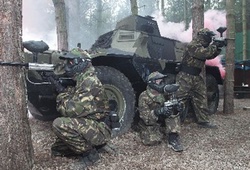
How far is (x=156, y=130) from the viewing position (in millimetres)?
5352

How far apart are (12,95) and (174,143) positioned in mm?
2737

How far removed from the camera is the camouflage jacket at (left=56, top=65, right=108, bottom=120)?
4043mm

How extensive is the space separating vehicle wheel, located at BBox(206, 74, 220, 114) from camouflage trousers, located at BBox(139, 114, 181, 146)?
3208 millimetres

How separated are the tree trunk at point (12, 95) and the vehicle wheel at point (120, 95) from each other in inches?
88.1

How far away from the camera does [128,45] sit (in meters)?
6.75

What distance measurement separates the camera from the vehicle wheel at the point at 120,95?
18.3 feet

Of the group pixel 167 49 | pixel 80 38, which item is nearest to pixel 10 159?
pixel 167 49

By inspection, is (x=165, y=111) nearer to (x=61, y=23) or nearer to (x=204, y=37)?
(x=204, y=37)

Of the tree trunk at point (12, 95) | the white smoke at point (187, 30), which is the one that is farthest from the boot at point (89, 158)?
the white smoke at point (187, 30)

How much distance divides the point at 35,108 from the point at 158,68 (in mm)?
2730

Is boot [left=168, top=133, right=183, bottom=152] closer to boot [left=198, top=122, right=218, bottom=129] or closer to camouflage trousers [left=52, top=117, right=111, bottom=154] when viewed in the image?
camouflage trousers [left=52, top=117, right=111, bottom=154]

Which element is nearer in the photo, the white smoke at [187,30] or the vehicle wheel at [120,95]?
the vehicle wheel at [120,95]

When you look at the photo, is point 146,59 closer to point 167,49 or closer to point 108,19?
point 167,49

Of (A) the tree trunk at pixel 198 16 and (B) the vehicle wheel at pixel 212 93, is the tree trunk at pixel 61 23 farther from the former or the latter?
(B) the vehicle wheel at pixel 212 93
